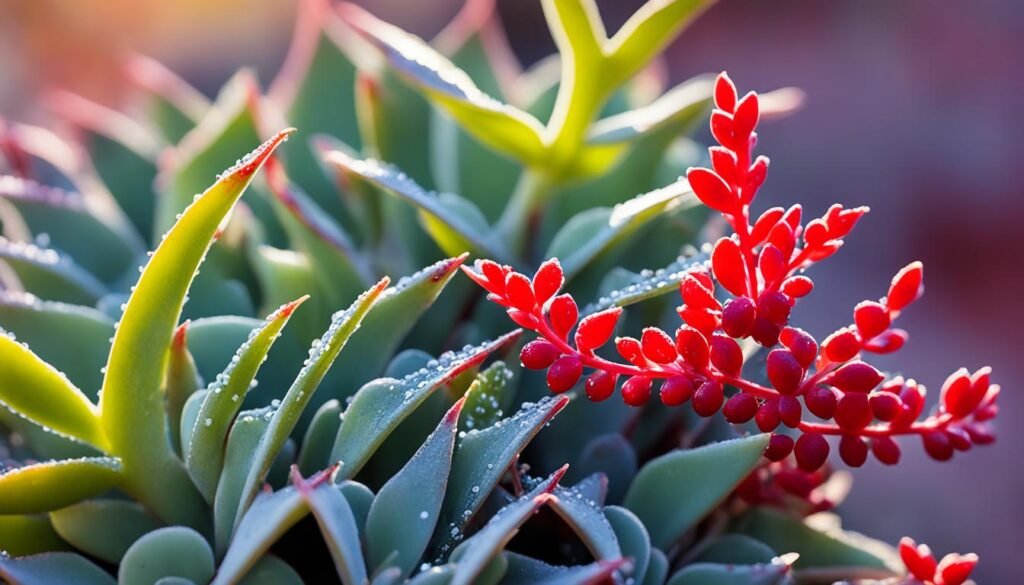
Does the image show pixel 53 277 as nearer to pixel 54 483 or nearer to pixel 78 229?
pixel 78 229

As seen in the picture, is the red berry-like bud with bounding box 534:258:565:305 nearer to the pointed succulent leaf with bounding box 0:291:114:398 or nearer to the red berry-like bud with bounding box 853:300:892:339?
the red berry-like bud with bounding box 853:300:892:339

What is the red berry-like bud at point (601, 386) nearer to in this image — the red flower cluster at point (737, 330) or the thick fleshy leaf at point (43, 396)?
the red flower cluster at point (737, 330)

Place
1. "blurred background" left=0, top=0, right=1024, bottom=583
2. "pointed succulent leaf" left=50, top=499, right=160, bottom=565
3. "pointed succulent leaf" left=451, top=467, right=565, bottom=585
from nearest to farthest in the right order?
"pointed succulent leaf" left=451, top=467, right=565, bottom=585 < "pointed succulent leaf" left=50, top=499, right=160, bottom=565 < "blurred background" left=0, top=0, right=1024, bottom=583

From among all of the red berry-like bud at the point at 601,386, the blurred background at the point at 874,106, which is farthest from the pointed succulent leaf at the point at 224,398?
the blurred background at the point at 874,106

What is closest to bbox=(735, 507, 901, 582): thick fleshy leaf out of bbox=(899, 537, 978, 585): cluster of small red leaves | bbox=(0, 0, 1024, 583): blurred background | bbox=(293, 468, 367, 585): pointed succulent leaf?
bbox=(899, 537, 978, 585): cluster of small red leaves

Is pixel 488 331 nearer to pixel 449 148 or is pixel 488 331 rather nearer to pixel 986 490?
pixel 449 148

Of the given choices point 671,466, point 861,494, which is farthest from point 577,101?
point 861,494
